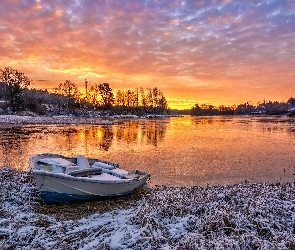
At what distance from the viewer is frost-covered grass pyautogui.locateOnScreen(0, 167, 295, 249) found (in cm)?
654

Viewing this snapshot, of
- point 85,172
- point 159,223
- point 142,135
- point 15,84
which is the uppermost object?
point 15,84

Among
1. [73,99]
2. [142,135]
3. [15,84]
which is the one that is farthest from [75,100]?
[142,135]

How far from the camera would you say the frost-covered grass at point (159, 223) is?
6.54 m

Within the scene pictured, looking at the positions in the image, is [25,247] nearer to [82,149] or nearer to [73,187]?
[73,187]

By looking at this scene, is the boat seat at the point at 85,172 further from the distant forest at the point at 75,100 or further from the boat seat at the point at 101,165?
the distant forest at the point at 75,100

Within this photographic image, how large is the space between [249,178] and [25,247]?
40.8ft

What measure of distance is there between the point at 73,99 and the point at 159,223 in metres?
116

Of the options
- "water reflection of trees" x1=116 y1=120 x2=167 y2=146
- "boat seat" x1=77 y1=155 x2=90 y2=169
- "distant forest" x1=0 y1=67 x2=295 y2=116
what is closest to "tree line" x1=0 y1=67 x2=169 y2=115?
"distant forest" x1=0 y1=67 x2=295 y2=116

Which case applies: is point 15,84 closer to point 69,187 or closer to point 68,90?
point 68,90

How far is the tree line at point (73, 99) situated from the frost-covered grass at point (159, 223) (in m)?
81.2

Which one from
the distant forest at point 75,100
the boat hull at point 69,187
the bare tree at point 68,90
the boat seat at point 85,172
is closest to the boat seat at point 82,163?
the boat seat at point 85,172

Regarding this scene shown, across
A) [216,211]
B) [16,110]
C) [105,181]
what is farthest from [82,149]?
[16,110]

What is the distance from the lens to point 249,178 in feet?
48.4

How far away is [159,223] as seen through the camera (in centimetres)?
749
